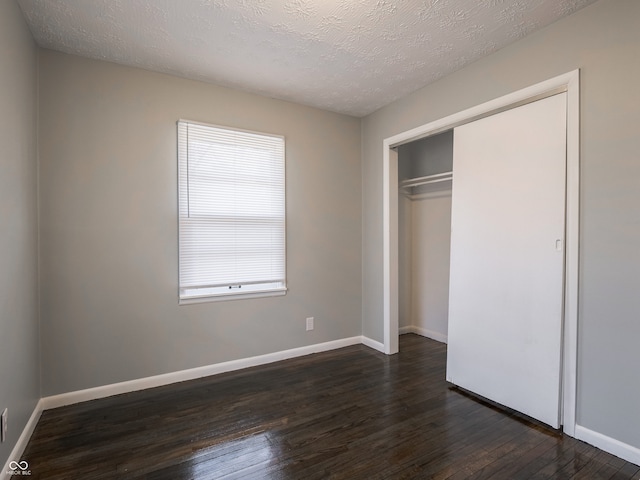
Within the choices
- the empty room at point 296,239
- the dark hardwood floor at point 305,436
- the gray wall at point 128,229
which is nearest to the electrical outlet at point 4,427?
the empty room at point 296,239

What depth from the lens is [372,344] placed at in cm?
381

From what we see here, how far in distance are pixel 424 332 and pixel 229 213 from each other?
114 inches

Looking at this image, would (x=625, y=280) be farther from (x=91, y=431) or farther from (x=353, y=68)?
(x=91, y=431)

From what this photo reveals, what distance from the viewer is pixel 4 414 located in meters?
1.68

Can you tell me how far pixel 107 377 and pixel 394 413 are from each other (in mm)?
2259

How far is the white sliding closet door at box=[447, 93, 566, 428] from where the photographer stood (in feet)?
7.20

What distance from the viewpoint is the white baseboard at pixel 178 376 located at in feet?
8.22

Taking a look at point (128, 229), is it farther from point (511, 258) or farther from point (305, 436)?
point (511, 258)

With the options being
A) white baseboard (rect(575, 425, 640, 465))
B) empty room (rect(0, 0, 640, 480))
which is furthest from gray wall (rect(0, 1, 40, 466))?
white baseboard (rect(575, 425, 640, 465))

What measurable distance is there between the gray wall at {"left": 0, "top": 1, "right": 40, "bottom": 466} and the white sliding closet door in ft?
9.96

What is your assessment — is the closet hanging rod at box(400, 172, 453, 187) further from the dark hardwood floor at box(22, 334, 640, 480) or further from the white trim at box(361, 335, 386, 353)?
the dark hardwood floor at box(22, 334, 640, 480)

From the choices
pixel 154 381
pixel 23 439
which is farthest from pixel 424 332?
pixel 23 439

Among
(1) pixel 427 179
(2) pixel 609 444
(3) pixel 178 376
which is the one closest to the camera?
(2) pixel 609 444

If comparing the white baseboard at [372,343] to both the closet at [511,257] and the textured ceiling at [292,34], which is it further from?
the textured ceiling at [292,34]
